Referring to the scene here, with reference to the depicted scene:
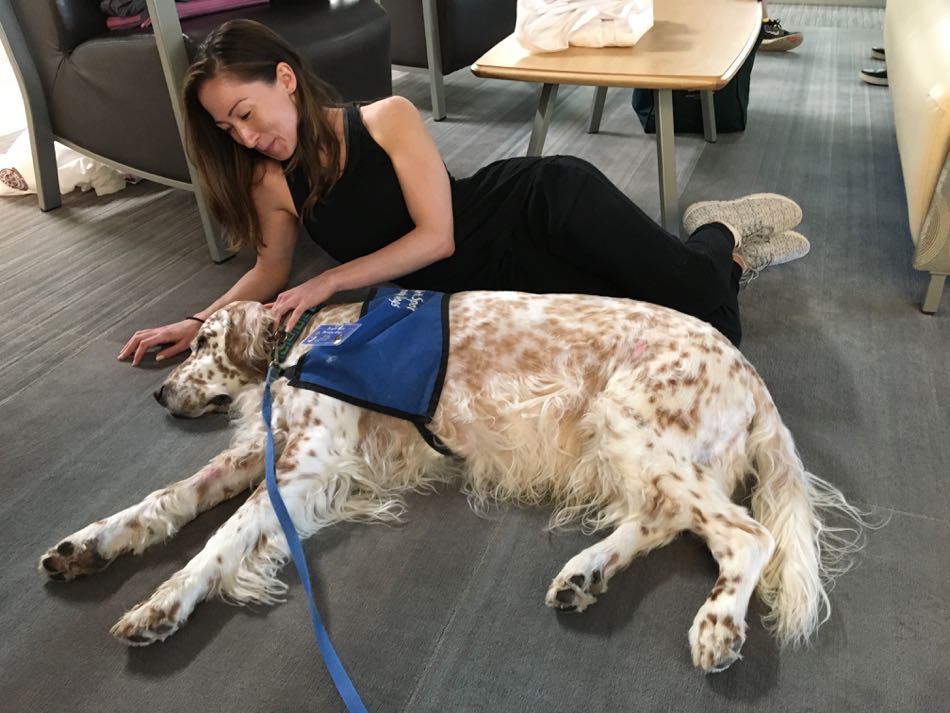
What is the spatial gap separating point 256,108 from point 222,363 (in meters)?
0.65

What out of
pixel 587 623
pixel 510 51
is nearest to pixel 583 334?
pixel 587 623

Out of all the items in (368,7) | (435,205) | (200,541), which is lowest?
(200,541)

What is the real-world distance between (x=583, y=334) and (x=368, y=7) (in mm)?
2045

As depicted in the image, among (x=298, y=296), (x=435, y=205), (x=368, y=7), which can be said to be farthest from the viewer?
(x=368, y=7)

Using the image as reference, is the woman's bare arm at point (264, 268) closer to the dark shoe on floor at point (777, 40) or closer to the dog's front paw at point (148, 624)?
the dog's front paw at point (148, 624)

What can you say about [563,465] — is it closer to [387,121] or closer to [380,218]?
[380,218]

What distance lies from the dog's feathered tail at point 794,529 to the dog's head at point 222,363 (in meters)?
1.18

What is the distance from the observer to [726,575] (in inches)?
53.5

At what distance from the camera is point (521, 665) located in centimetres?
132

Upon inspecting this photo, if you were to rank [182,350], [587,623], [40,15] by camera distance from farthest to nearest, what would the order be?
[40,15] → [182,350] → [587,623]

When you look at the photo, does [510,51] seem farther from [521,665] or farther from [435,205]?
[521,665]

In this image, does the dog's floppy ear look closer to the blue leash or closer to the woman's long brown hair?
the blue leash

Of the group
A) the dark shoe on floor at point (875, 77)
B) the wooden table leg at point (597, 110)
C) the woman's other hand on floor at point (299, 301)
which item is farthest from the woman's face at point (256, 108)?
the dark shoe on floor at point (875, 77)

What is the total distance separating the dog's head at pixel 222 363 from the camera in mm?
1820
